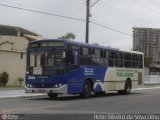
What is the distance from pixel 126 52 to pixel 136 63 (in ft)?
7.59

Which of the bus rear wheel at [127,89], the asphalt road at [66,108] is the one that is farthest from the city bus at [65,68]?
the bus rear wheel at [127,89]

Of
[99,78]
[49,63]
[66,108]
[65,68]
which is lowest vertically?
[66,108]

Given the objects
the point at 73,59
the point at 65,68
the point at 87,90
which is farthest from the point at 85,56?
the point at 65,68

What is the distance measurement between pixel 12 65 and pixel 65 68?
785 inches

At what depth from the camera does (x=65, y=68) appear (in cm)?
2680

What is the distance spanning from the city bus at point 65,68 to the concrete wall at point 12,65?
1552cm

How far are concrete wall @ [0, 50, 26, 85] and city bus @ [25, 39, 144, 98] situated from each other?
611 inches

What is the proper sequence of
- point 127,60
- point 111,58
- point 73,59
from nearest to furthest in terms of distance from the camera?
point 73,59 < point 111,58 < point 127,60

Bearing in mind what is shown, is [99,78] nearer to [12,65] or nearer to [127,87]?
[127,87]

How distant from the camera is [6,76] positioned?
145 ft

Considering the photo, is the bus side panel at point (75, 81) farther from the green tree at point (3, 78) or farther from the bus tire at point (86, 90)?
the green tree at point (3, 78)

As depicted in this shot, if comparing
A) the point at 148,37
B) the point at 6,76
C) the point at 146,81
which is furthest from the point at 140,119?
the point at 148,37

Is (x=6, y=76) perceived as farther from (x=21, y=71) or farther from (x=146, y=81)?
(x=146, y=81)

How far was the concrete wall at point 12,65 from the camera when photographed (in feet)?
148
